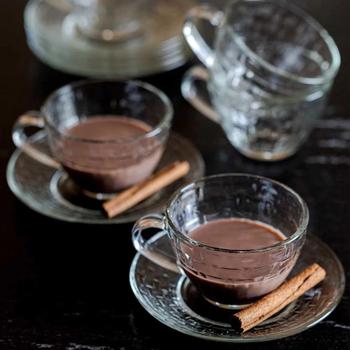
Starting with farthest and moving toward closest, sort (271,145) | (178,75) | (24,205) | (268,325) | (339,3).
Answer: (339,3) → (178,75) → (271,145) → (24,205) → (268,325)

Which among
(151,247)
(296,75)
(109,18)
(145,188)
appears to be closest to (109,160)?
(145,188)

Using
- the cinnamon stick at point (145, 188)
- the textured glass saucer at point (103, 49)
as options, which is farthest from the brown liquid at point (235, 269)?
the textured glass saucer at point (103, 49)

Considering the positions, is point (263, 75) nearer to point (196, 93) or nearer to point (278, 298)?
point (196, 93)

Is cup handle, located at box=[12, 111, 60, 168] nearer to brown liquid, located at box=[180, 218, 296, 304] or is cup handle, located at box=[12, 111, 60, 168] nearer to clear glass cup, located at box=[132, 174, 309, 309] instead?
clear glass cup, located at box=[132, 174, 309, 309]

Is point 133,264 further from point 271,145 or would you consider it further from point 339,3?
point 339,3

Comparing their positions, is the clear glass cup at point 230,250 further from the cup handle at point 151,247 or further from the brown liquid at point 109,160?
the brown liquid at point 109,160

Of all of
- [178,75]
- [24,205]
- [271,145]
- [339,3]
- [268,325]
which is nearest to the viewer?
[268,325]

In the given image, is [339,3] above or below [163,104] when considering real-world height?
below

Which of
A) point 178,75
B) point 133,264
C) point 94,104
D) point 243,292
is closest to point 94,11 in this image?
point 178,75
